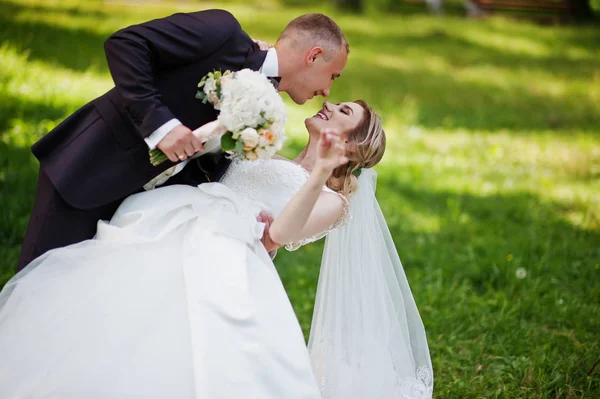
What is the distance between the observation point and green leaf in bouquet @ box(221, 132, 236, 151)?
9.32ft

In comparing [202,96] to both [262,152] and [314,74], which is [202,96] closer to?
[262,152]

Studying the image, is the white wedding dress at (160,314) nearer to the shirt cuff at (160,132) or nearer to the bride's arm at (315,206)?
the bride's arm at (315,206)

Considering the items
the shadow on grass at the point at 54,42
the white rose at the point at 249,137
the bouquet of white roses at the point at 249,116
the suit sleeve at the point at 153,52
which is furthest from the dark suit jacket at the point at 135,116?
the shadow on grass at the point at 54,42

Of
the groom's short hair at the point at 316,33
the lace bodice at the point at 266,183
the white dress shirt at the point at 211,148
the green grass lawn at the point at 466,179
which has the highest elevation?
the groom's short hair at the point at 316,33

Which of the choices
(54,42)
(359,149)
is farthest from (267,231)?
(54,42)

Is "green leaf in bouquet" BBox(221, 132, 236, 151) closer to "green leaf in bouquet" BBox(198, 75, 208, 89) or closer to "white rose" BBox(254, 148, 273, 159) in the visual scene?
"white rose" BBox(254, 148, 273, 159)

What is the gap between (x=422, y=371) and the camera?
3.84 m

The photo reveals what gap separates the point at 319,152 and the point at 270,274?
1.95 feet

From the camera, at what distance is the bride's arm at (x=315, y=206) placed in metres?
2.81

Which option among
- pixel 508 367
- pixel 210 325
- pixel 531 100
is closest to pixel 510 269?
pixel 508 367

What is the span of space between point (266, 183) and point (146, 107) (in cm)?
70

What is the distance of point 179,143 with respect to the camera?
2.86m

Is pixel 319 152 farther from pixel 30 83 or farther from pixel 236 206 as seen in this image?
pixel 30 83

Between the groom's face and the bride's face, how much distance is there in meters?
0.12
